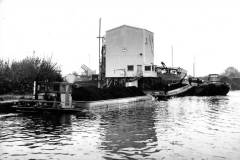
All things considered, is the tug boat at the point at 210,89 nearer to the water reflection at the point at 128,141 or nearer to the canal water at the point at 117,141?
the canal water at the point at 117,141

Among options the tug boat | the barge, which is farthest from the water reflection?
the tug boat

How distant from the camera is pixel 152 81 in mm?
59469

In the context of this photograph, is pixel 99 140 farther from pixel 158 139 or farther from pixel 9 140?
pixel 9 140

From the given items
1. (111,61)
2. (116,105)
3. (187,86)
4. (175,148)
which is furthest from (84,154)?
(187,86)

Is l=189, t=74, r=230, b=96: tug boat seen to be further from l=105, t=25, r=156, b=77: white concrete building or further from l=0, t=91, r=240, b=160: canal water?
l=0, t=91, r=240, b=160: canal water

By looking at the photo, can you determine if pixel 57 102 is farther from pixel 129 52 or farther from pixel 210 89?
pixel 210 89

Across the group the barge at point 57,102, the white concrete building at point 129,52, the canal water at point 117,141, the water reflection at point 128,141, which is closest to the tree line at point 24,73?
the barge at point 57,102

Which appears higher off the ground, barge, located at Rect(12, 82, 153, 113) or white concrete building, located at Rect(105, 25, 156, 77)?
white concrete building, located at Rect(105, 25, 156, 77)

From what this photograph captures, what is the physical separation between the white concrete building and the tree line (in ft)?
62.0

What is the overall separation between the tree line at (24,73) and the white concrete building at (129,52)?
18.9 m

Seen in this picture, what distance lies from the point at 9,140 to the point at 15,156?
9.04 ft

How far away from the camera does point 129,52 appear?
176 ft

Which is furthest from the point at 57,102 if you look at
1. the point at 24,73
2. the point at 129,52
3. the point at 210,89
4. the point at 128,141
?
the point at 210,89

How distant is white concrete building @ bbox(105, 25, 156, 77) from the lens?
53094 mm
